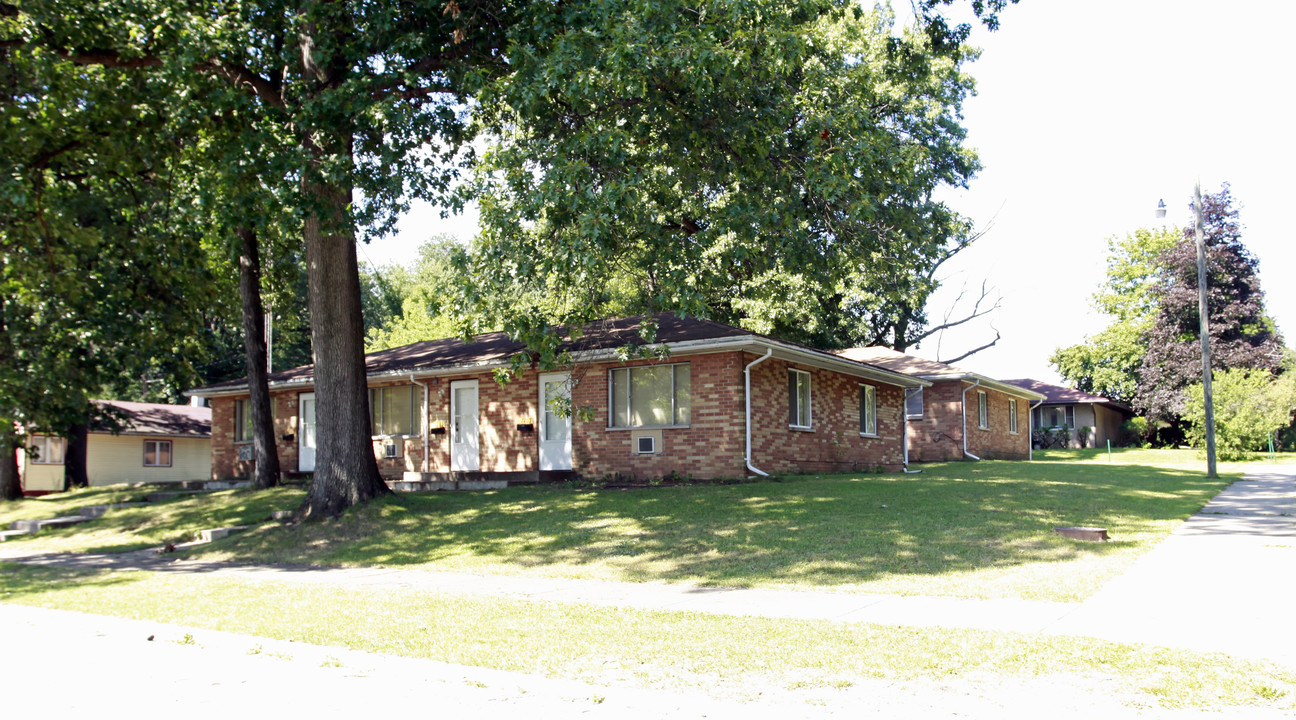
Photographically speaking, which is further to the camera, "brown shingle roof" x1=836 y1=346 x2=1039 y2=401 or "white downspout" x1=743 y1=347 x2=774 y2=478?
"brown shingle roof" x1=836 y1=346 x2=1039 y2=401

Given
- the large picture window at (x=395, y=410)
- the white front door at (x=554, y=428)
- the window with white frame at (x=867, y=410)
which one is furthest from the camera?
the window with white frame at (x=867, y=410)

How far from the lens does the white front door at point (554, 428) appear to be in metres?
19.9

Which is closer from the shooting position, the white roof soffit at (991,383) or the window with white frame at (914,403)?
the white roof soffit at (991,383)

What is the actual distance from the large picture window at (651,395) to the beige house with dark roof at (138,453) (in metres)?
22.9

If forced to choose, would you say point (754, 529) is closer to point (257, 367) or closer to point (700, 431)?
point (700, 431)

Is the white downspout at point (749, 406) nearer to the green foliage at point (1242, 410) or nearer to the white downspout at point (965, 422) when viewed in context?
the white downspout at point (965, 422)

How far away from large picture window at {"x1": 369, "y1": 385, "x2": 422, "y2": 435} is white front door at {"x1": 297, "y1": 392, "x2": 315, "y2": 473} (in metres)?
2.14

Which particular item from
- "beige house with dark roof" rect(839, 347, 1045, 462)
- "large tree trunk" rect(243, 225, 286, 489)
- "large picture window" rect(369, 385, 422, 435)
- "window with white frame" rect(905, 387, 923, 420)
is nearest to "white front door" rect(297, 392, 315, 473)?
"large picture window" rect(369, 385, 422, 435)

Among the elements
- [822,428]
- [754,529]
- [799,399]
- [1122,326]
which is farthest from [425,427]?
[1122,326]

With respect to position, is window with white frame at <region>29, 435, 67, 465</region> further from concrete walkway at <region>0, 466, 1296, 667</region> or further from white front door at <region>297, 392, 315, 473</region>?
concrete walkway at <region>0, 466, 1296, 667</region>

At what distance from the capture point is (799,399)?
67.3ft

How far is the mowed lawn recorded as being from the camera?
9320mm

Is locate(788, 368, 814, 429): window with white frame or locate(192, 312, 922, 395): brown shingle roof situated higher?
locate(192, 312, 922, 395): brown shingle roof

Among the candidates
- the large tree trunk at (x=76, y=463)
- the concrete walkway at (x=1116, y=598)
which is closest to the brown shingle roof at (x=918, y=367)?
the concrete walkway at (x=1116, y=598)
